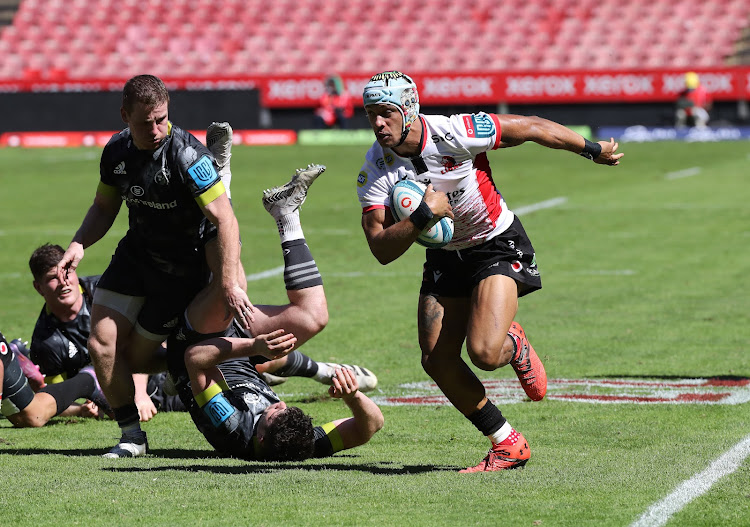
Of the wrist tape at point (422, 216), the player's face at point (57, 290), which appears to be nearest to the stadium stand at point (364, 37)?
the player's face at point (57, 290)

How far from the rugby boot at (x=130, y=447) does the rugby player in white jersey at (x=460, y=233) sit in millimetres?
1786

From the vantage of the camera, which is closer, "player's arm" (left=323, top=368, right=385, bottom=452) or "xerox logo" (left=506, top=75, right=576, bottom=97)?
"player's arm" (left=323, top=368, right=385, bottom=452)

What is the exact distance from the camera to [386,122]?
265 inches

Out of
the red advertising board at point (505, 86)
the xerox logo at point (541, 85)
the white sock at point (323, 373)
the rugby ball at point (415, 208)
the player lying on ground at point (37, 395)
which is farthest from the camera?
the xerox logo at point (541, 85)

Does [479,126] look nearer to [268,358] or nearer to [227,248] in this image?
[227,248]

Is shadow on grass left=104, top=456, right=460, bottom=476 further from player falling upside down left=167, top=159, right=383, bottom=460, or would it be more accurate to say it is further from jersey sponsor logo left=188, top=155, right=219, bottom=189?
jersey sponsor logo left=188, top=155, right=219, bottom=189

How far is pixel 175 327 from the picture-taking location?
7.57m

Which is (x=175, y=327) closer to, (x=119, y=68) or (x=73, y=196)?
(x=73, y=196)

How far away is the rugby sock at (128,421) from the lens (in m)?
7.65

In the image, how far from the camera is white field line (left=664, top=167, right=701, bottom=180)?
28.3 m

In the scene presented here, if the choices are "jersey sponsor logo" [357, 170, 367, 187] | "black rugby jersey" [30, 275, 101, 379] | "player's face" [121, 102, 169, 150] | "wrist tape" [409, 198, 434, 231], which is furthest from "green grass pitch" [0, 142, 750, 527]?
"player's face" [121, 102, 169, 150]

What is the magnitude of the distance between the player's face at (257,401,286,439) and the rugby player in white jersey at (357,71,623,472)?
0.89 metres

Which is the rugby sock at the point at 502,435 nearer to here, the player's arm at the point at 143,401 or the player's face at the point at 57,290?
the player's arm at the point at 143,401

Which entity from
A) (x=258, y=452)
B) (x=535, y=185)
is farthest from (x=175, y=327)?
(x=535, y=185)
